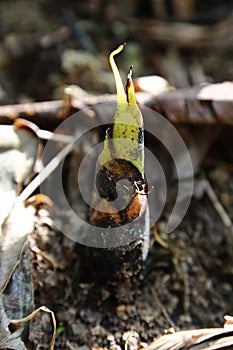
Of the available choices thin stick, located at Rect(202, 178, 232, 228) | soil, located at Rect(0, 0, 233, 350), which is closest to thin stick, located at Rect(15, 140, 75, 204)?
soil, located at Rect(0, 0, 233, 350)

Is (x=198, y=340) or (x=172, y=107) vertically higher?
(x=172, y=107)

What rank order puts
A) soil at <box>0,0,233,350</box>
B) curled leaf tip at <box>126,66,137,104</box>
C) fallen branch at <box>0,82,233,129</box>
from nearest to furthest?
1. curled leaf tip at <box>126,66,137,104</box>
2. soil at <box>0,0,233,350</box>
3. fallen branch at <box>0,82,233,129</box>

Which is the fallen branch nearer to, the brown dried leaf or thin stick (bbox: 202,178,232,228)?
thin stick (bbox: 202,178,232,228)

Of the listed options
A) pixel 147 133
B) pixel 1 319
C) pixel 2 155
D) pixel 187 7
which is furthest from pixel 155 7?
pixel 1 319

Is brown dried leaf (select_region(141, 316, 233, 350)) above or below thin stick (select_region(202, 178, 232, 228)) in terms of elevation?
below

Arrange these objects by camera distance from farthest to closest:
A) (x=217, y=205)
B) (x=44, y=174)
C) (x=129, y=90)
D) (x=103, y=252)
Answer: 1. (x=217, y=205)
2. (x=44, y=174)
3. (x=103, y=252)
4. (x=129, y=90)

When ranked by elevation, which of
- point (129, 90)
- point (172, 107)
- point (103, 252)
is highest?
point (172, 107)

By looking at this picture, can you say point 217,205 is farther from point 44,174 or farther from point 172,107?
point 44,174

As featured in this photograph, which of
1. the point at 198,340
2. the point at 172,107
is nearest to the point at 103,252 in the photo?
the point at 198,340

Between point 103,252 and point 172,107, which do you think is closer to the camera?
point 103,252

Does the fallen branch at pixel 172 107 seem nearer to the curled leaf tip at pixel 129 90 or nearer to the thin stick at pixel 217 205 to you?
the thin stick at pixel 217 205

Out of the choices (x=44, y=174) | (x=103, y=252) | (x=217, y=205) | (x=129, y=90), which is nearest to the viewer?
(x=129, y=90)
